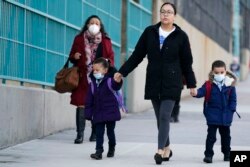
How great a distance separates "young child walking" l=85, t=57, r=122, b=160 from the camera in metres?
12.1

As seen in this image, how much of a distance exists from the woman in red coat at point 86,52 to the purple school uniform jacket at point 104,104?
181 cm

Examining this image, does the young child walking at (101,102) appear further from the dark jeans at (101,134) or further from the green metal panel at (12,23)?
the green metal panel at (12,23)

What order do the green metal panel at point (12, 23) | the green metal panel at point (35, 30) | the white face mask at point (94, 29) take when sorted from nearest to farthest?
the green metal panel at point (12, 23), the white face mask at point (94, 29), the green metal panel at point (35, 30)

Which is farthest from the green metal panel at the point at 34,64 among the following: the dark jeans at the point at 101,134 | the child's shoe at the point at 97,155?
the child's shoe at the point at 97,155

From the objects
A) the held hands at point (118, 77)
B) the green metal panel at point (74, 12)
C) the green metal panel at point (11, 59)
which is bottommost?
the held hands at point (118, 77)

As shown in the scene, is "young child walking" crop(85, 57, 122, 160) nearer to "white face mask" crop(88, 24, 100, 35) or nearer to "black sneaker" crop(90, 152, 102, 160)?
"black sneaker" crop(90, 152, 102, 160)

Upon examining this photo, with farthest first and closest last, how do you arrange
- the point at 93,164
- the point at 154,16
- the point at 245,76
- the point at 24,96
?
the point at 245,76 < the point at 154,16 < the point at 24,96 < the point at 93,164

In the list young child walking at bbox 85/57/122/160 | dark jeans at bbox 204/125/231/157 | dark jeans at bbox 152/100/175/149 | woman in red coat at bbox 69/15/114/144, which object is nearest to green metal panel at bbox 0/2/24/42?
woman in red coat at bbox 69/15/114/144

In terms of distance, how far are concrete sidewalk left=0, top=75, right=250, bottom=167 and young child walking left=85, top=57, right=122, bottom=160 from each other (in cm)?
34

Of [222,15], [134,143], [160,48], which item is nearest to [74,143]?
[134,143]

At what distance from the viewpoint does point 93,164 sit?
11.5 metres

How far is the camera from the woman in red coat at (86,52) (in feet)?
46.0

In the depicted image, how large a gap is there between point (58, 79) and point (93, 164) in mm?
2846

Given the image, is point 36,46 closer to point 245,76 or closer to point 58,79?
point 58,79
